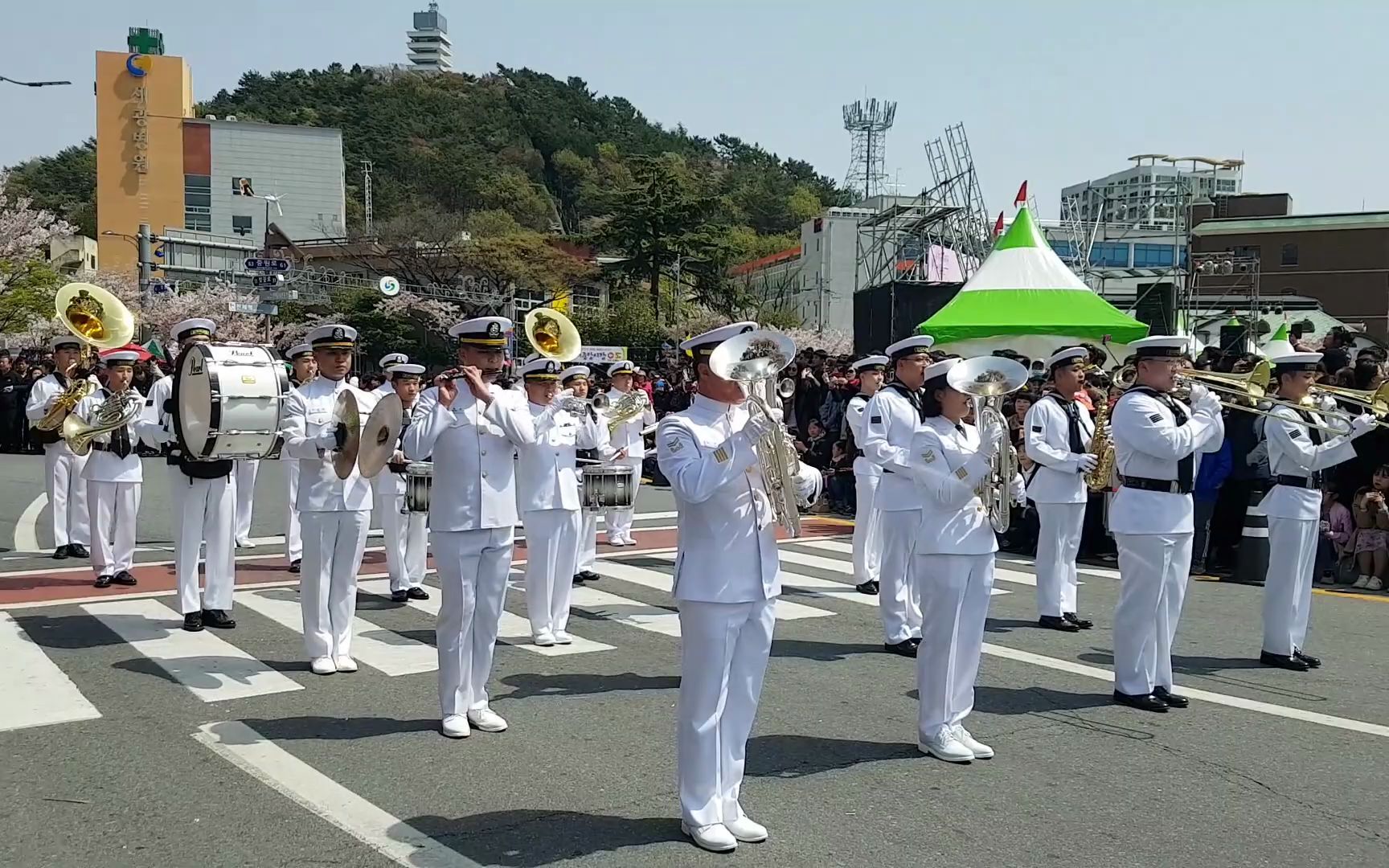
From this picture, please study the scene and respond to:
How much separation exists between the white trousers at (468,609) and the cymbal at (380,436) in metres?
0.60

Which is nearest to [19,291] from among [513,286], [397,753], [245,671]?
[513,286]

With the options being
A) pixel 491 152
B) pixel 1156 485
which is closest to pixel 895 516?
pixel 1156 485

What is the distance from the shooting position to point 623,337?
5559 centimetres

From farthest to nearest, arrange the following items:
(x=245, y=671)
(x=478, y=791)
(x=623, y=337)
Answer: (x=623, y=337)
(x=245, y=671)
(x=478, y=791)

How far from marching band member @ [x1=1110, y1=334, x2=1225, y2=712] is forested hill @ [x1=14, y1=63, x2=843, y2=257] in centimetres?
8124

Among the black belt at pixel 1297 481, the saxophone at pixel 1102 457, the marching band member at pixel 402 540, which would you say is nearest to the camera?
the black belt at pixel 1297 481

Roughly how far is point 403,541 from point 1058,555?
583 centimetres

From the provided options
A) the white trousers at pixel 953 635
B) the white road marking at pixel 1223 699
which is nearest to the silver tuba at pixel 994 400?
the white trousers at pixel 953 635

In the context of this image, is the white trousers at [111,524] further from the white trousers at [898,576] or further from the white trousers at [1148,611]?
the white trousers at [1148,611]

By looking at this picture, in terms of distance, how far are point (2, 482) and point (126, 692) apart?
1529 centimetres

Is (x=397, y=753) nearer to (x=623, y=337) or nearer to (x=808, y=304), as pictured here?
(x=623, y=337)

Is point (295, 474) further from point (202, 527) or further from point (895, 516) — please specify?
point (895, 516)

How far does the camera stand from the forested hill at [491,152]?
9519cm

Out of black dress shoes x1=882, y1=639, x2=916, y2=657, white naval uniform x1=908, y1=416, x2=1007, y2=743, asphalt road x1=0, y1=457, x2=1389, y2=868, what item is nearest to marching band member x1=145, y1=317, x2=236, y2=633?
asphalt road x1=0, y1=457, x2=1389, y2=868
